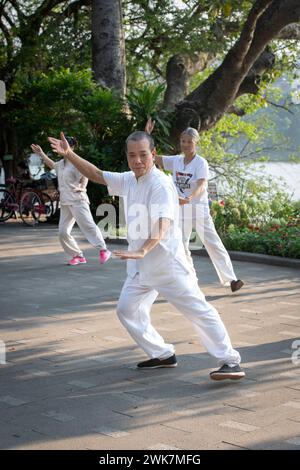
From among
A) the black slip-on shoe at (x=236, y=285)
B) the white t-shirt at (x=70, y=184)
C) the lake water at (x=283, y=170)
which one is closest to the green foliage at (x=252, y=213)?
the white t-shirt at (x=70, y=184)

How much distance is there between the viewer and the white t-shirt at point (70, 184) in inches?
445

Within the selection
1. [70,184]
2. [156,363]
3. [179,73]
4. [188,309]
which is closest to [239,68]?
[179,73]

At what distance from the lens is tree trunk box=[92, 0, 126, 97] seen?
704 inches

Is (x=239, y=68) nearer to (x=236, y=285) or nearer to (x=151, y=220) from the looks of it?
(x=236, y=285)

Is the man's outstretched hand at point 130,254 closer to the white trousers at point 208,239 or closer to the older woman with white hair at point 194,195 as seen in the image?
the older woman with white hair at point 194,195

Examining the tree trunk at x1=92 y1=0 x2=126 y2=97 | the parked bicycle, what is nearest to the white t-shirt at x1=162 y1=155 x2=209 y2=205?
the parked bicycle

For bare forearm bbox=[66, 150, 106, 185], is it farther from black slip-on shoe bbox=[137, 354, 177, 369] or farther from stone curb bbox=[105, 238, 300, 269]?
stone curb bbox=[105, 238, 300, 269]

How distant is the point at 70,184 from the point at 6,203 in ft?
21.9

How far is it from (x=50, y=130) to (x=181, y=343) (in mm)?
11124

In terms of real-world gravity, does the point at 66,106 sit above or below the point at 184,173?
above
